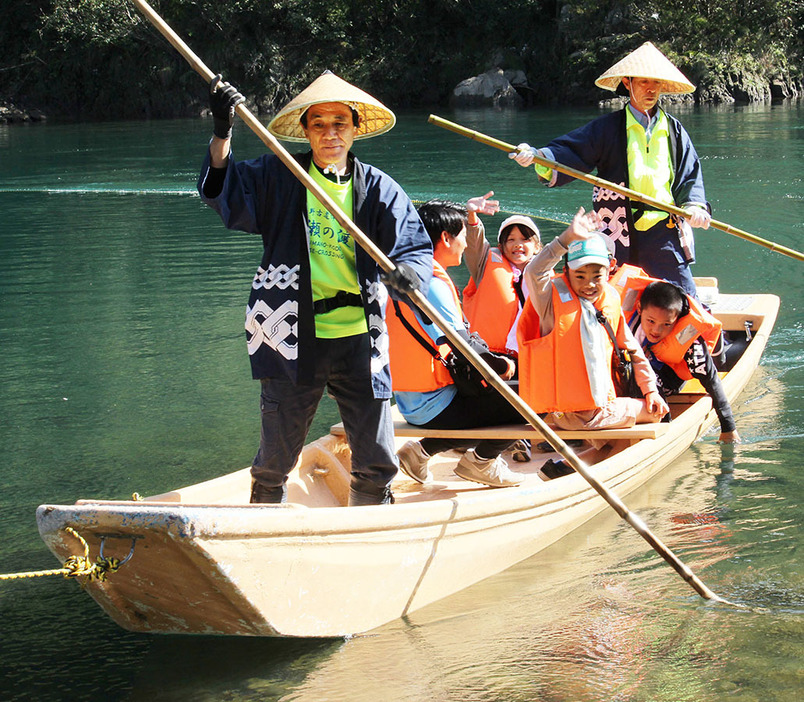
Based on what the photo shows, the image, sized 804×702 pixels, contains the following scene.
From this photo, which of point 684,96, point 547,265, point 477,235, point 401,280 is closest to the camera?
point 401,280

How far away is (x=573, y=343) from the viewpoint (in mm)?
4262

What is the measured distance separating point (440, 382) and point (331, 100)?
1408 mm

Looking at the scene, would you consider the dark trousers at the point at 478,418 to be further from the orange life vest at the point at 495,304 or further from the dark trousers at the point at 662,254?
the dark trousers at the point at 662,254

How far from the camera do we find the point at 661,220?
522 centimetres

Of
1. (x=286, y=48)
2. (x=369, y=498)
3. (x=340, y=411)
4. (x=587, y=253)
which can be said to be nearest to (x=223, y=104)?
(x=340, y=411)

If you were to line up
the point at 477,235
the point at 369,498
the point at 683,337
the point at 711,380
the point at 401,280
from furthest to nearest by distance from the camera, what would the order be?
the point at 711,380, the point at 683,337, the point at 477,235, the point at 369,498, the point at 401,280

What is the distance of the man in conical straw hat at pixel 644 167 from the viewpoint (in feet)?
16.9

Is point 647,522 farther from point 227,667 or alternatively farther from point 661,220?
point 227,667

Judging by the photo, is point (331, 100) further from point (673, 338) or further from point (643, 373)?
point (673, 338)

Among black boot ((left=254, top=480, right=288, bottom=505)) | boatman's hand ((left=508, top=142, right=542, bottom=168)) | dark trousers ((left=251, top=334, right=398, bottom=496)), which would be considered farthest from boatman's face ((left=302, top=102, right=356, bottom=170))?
boatman's hand ((left=508, top=142, right=542, bottom=168))

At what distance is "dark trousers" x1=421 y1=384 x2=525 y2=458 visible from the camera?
4.21m

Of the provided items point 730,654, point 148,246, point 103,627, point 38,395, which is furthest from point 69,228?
point 730,654

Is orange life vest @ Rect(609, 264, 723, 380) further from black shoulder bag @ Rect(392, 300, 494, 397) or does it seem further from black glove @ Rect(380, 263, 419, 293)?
black glove @ Rect(380, 263, 419, 293)

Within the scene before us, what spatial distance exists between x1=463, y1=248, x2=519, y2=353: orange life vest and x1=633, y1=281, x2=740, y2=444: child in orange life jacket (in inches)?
25.3
